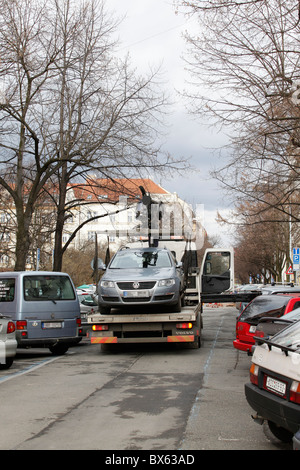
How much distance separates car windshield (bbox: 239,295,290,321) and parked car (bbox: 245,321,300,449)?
228 inches

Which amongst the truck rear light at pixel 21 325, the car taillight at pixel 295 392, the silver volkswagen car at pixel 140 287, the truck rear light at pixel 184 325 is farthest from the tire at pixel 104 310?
the car taillight at pixel 295 392

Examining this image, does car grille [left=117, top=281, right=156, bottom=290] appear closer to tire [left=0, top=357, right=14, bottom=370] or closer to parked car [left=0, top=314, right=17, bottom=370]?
parked car [left=0, top=314, right=17, bottom=370]

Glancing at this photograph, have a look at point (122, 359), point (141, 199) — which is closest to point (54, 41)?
point (141, 199)

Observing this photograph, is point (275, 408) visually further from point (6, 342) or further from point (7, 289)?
point (7, 289)

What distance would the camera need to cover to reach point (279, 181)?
19.3 meters

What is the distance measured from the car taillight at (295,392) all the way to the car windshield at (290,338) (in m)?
0.46

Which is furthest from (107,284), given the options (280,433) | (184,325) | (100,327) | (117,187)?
(280,433)

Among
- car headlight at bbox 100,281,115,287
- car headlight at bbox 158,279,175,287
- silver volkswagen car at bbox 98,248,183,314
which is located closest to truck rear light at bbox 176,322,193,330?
silver volkswagen car at bbox 98,248,183,314

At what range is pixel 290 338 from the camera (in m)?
5.77

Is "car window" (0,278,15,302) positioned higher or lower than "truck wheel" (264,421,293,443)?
higher

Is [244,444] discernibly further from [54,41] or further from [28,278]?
[54,41]

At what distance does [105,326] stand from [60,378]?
3.20m

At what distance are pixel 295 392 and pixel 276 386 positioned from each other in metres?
0.39

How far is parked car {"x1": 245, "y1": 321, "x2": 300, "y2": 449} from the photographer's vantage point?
5.04 metres
